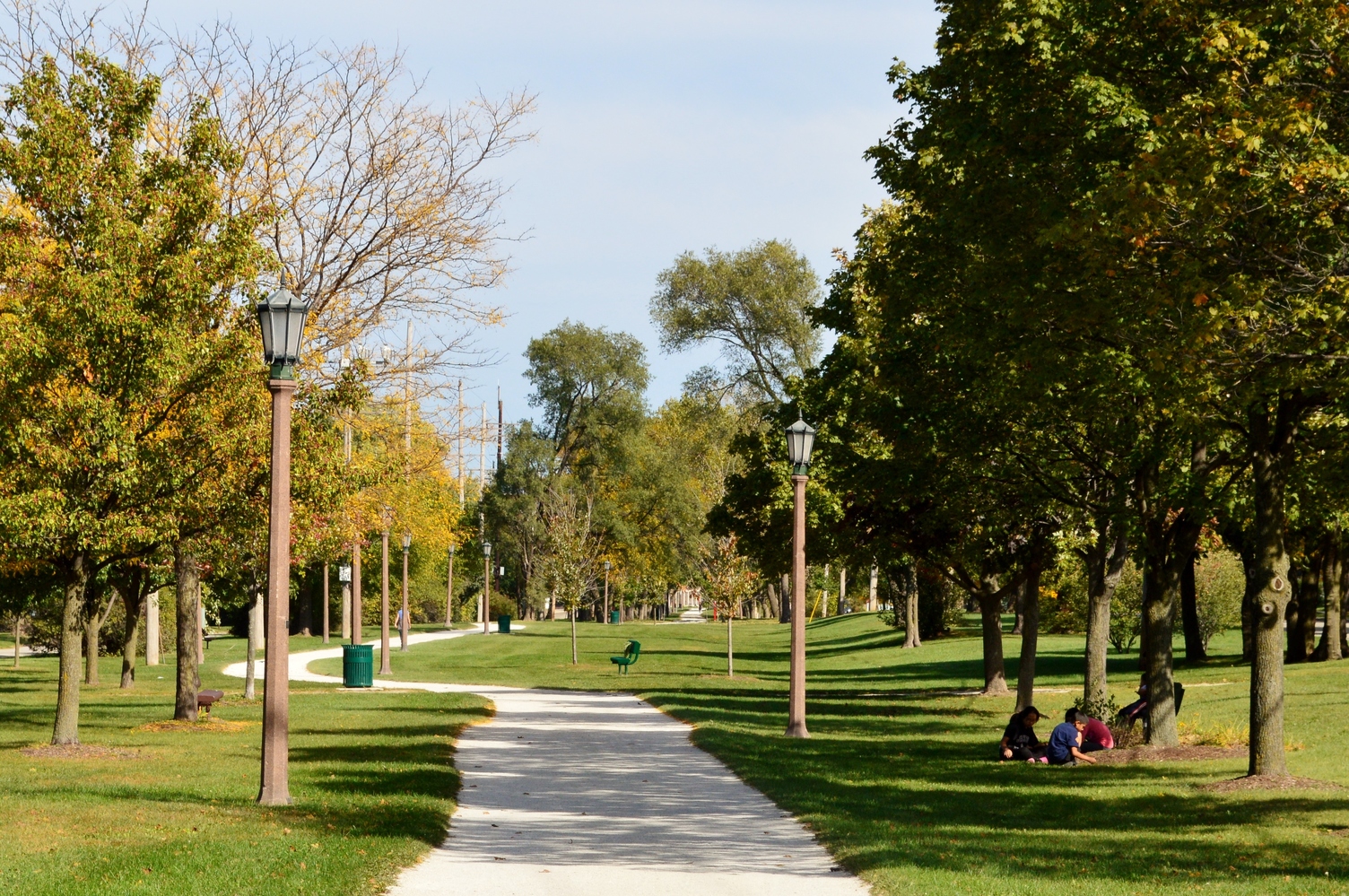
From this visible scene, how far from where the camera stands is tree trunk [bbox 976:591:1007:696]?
32.1 metres

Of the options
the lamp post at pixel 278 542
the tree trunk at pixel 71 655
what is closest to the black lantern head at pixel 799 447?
the lamp post at pixel 278 542

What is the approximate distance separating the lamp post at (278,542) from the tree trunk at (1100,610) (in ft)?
39.2

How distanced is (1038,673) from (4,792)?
28961mm

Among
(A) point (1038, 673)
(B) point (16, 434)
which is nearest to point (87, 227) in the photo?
(B) point (16, 434)

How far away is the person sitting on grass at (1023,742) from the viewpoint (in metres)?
18.7

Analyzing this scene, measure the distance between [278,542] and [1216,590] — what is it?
34.0m

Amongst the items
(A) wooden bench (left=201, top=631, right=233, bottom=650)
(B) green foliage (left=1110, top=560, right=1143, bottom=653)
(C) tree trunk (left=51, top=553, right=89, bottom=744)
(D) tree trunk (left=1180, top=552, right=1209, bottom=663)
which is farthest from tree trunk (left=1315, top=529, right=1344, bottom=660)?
(A) wooden bench (left=201, top=631, right=233, bottom=650)

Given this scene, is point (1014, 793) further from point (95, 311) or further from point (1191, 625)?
point (1191, 625)

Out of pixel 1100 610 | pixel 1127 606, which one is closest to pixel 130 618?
pixel 1100 610

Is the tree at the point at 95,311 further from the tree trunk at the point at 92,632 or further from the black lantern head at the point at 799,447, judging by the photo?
the tree trunk at the point at 92,632

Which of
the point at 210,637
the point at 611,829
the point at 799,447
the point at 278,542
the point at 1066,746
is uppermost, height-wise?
the point at 799,447

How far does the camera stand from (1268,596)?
15.4 metres

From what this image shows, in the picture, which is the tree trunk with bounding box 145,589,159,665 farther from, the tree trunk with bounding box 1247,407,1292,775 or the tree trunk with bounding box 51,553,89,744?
the tree trunk with bounding box 1247,407,1292,775

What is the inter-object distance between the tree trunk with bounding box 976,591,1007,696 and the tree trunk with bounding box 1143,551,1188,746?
12368mm
